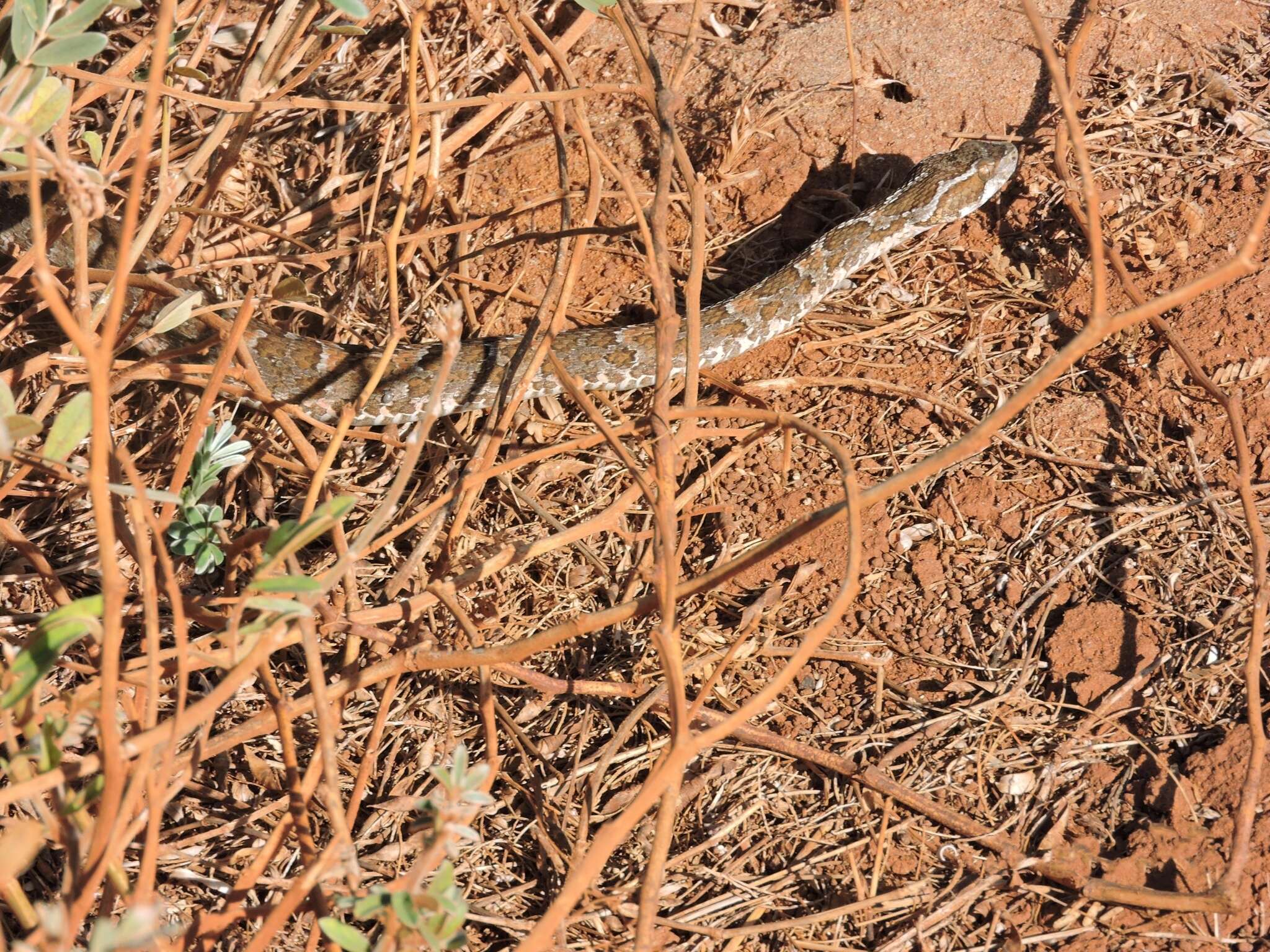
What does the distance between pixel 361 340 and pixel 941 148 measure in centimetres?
307

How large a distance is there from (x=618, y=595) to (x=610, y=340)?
1531 millimetres

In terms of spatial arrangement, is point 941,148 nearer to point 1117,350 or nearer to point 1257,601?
point 1117,350

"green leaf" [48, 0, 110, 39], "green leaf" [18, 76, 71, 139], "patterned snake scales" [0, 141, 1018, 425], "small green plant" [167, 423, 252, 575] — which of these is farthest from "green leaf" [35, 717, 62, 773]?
"patterned snake scales" [0, 141, 1018, 425]

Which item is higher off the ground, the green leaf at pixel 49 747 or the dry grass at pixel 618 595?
the green leaf at pixel 49 747

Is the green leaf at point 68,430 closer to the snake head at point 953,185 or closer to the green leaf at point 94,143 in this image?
the green leaf at point 94,143

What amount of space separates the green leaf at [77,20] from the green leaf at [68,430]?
2.71ft

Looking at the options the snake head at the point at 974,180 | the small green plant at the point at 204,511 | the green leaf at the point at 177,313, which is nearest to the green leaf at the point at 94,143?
the green leaf at the point at 177,313

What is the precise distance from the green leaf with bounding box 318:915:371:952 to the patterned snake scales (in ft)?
9.33

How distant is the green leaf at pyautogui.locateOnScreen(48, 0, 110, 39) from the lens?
7.58ft

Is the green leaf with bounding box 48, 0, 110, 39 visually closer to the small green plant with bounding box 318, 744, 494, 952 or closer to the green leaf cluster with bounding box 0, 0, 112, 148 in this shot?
the green leaf cluster with bounding box 0, 0, 112, 148

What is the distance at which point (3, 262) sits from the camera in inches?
191

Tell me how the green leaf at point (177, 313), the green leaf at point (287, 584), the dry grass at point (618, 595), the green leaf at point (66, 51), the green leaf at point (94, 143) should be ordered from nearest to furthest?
the green leaf at point (287, 584)
the green leaf at point (66, 51)
the dry grass at point (618, 595)
the green leaf at point (177, 313)
the green leaf at point (94, 143)

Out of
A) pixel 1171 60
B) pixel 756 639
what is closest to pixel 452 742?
pixel 756 639

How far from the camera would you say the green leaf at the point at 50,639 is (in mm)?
1984
